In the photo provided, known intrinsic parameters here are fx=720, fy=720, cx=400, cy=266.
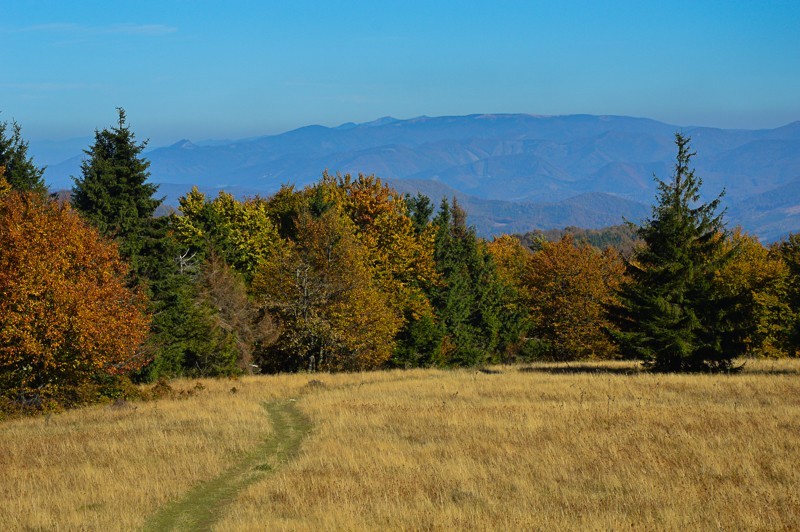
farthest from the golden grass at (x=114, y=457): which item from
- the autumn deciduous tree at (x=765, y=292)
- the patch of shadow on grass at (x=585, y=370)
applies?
the autumn deciduous tree at (x=765, y=292)

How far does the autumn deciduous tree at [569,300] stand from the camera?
61.6 m

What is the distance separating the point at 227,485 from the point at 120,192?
90.3ft

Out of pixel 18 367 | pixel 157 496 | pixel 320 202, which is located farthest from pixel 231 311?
pixel 157 496

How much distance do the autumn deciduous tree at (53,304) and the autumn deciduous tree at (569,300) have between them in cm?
4119

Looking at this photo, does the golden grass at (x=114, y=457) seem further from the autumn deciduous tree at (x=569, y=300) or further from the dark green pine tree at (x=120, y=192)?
the autumn deciduous tree at (x=569, y=300)

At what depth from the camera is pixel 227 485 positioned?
16.0 meters

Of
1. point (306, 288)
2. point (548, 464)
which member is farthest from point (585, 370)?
point (548, 464)

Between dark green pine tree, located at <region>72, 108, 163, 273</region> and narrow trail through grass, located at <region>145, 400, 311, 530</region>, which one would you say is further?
dark green pine tree, located at <region>72, 108, 163, 273</region>

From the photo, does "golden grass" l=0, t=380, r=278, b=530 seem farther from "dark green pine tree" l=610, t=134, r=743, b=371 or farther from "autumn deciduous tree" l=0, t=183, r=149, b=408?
"dark green pine tree" l=610, t=134, r=743, b=371

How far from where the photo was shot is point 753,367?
3766cm

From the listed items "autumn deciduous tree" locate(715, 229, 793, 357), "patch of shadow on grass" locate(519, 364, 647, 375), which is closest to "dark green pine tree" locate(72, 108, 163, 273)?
"patch of shadow on grass" locate(519, 364, 647, 375)

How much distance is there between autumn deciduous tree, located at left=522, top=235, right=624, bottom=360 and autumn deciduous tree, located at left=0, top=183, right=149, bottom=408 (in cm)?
4119

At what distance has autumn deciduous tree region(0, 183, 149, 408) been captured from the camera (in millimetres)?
24891

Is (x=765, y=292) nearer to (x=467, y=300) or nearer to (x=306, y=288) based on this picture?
(x=467, y=300)
